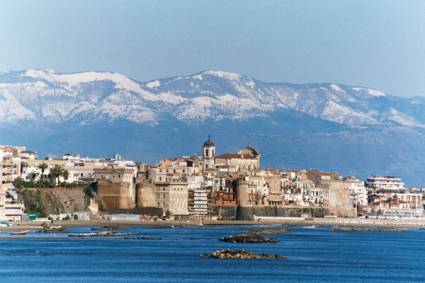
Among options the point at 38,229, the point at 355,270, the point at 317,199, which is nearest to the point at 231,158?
the point at 317,199

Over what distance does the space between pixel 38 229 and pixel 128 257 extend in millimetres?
30990

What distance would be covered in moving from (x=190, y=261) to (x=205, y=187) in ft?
231

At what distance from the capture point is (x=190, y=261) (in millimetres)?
76938

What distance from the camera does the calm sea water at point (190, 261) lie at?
67.6 meters

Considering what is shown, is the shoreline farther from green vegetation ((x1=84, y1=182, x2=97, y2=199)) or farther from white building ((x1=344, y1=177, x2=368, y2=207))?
white building ((x1=344, y1=177, x2=368, y2=207))

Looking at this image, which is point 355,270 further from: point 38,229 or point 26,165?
point 26,165

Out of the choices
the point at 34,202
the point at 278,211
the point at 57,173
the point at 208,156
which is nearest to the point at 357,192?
the point at 208,156

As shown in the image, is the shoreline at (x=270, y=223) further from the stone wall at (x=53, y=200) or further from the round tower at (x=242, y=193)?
the stone wall at (x=53, y=200)

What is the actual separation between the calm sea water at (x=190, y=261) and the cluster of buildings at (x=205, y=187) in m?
25.3

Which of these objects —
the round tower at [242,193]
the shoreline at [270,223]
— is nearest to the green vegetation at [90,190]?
the shoreline at [270,223]

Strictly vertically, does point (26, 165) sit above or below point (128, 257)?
above

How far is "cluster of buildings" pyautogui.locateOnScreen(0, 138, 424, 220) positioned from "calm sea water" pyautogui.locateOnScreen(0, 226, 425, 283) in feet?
83.1

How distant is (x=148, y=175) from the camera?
153625 millimetres

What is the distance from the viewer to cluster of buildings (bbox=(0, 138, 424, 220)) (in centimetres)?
13688
